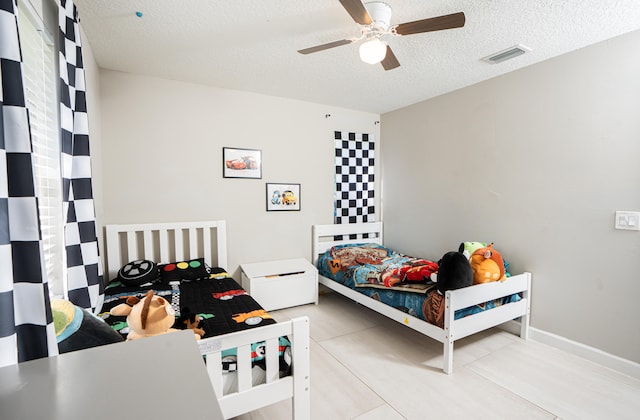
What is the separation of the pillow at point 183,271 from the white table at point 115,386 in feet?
7.43

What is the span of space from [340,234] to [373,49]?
2.45 meters

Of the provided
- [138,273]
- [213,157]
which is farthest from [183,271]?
[213,157]

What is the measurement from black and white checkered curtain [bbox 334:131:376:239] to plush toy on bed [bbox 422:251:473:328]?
1.87m

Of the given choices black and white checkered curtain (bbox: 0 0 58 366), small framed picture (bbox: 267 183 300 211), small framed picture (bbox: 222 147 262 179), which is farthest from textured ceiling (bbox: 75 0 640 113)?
black and white checkered curtain (bbox: 0 0 58 366)

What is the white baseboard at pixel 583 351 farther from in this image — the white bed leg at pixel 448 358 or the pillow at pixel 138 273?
the pillow at pixel 138 273

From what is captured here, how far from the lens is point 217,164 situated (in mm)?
3127

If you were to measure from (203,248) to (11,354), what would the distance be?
7.63 ft

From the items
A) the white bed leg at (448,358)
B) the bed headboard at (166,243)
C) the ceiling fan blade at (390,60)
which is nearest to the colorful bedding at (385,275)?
the white bed leg at (448,358)

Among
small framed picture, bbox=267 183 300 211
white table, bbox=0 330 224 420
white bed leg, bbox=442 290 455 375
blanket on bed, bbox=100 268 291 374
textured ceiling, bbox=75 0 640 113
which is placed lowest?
white bed leg, bbox=442 290 455 375

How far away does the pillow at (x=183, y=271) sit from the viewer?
2.63m

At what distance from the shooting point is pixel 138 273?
8.20ft

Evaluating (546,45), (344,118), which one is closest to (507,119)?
(546,45)

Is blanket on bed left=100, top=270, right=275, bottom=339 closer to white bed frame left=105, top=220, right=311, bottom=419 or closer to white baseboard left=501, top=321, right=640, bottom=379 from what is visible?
white bed frame left=105, top=220, right=311, bottom=419

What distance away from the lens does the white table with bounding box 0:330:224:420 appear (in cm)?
39
